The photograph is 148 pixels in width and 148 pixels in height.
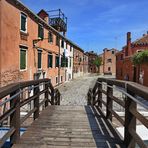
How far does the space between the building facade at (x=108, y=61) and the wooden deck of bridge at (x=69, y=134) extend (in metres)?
70.5

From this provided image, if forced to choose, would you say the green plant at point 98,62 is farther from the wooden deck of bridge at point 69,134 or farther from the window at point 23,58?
the wooden deck of bridge at point 69,134

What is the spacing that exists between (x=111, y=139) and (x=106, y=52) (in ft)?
246

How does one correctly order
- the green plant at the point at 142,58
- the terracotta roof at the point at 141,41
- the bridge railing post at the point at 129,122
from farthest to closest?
the terracotta roof at the point at 141,41, the green plant at the point at 142,58, the bridge railing post at the point at 129,122

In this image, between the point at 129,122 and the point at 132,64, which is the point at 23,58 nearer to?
the point at 129,122

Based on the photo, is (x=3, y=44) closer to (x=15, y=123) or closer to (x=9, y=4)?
(x=9, y=4)

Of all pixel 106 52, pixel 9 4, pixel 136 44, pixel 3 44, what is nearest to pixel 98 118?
pixel 3 44

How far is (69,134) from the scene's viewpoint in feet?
15.2

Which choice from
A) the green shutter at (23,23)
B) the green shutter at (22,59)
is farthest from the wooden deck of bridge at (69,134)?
the green shutter at (23,23)

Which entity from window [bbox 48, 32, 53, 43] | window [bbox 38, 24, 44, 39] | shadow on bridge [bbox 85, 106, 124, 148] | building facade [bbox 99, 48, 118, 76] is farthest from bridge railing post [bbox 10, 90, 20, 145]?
building facade [bbox 99, 48, 118, 76]

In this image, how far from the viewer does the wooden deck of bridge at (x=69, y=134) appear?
159 inches

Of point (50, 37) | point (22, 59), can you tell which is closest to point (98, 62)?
point (50, 37)

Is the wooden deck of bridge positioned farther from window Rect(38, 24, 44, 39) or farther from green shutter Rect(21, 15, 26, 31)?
window Rect(38, 24, 44, 39)

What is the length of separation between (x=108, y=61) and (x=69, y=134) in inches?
2893

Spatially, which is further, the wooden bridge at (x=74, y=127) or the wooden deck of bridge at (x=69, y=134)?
the wooden deck of bridge at (x=69, y=134)
